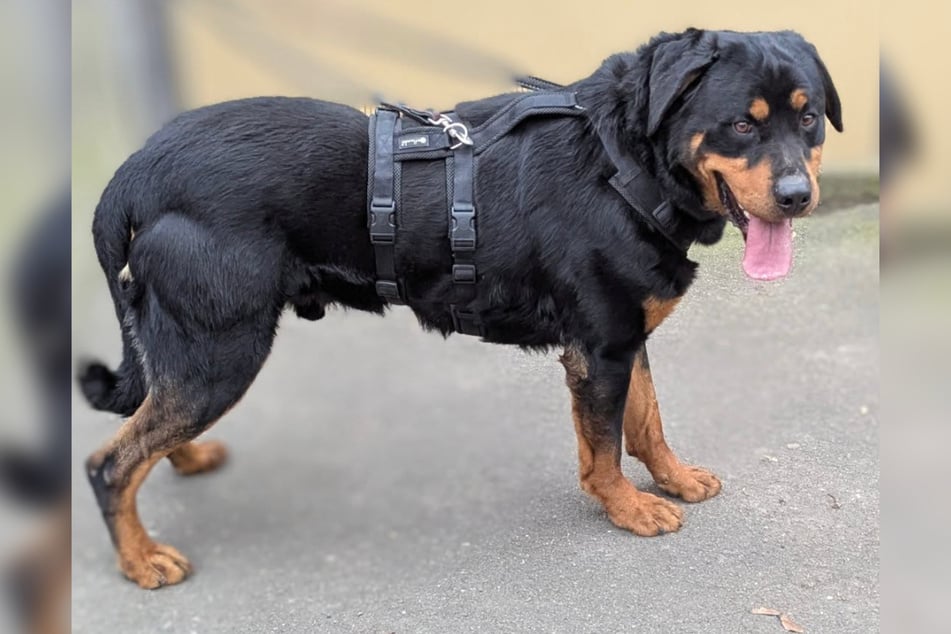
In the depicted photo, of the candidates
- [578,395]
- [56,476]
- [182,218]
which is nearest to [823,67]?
[578,395]

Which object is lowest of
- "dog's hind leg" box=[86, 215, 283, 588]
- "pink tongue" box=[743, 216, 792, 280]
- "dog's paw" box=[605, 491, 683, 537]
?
"dog's paw" box=[605, 491, 683, 537]

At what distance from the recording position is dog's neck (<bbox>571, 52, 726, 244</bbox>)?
2.40 metres

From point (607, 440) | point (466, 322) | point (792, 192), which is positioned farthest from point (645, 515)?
point (792, 192)

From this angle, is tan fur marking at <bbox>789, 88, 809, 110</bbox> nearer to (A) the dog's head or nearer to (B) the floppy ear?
(A) the dog's head

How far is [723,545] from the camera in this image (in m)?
2.83

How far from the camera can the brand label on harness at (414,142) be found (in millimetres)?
2590

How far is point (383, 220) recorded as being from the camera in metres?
2.58

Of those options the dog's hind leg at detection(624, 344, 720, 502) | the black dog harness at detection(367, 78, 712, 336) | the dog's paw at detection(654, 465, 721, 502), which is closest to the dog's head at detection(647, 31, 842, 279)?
the black dog harness at detection(367, 78, 712, 336)

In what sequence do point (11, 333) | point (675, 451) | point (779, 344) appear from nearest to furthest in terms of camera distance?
1. point (11, 333)
2. point (675, 451)
3. point (779, 344)

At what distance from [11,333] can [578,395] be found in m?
1.77

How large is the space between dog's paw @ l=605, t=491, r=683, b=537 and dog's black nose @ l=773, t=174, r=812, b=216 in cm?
130

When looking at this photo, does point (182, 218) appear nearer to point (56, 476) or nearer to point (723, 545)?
point (56, 476)

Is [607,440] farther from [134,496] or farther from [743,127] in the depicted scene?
[134,496]

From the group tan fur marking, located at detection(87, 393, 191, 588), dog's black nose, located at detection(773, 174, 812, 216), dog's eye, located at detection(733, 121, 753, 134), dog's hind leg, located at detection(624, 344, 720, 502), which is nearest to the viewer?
dog's black nose, located at detection(773, 174, 812, 216)
